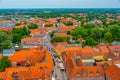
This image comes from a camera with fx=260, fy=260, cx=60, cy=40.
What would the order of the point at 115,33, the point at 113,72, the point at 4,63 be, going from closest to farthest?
the point at 113,72, the point at 4,63, the point at 115,33

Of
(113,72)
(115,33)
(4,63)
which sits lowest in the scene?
(115,33)

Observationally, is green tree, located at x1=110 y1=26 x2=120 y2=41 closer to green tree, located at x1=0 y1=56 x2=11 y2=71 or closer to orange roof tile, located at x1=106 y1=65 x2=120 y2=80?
green tree, located at x1=0 y1=56 x2=11 y2=71

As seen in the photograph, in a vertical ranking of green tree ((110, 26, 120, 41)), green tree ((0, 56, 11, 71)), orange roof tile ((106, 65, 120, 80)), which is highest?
orange roof tile ((106, 65, 120, 80))

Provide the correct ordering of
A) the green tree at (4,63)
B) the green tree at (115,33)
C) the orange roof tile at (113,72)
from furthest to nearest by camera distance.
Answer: the green tree at (115,33) < the green tree at (4,63) < the orange roof tile at (113,72)

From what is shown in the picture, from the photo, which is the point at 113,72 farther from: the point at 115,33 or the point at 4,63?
the point at 115,33

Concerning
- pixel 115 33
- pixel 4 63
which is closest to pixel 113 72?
pixel 4 63

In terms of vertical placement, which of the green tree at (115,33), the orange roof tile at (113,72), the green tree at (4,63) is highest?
the orange roof tile at (113,72)

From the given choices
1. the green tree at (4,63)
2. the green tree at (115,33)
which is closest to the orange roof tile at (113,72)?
the green tree at (4,63)

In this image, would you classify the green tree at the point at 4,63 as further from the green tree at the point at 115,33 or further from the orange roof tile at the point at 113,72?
the green tree at the point at 115,33

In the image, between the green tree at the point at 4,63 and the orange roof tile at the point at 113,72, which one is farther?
the green tree at the point at 4,63

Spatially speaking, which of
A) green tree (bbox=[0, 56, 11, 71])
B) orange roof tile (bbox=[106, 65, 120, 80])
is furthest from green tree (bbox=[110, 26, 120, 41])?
orange roof tile (bbox=[106, 65, 120, 80])

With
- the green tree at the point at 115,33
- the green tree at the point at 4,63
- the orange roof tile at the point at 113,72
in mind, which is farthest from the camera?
the green tree at the point at 115,33

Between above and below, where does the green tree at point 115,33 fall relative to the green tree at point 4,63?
below
